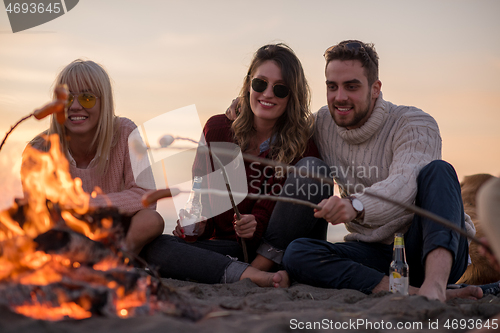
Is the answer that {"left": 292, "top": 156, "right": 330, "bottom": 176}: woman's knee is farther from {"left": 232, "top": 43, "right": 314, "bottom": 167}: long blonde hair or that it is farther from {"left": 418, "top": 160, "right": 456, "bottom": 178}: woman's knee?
{"left": 418, "top": 160, "right": 456, "bottom": 178}: woman's knee

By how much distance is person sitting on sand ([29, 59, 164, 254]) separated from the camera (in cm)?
313

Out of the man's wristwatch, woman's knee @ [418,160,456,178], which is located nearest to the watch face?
the man's wristwatch

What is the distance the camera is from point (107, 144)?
10.8 ft

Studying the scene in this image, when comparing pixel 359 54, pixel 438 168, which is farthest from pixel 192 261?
pixel 359 54

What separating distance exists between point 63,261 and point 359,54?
8.25 ft

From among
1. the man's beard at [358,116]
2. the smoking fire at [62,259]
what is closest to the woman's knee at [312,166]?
the man's beard at [358,116]

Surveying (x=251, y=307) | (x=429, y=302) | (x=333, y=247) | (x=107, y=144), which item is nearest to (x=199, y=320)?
(x=251, y=307)

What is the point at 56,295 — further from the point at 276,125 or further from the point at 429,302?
the point at 276,125

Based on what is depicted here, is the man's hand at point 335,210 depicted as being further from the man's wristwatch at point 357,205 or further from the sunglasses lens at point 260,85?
the sunglasses lens at point 260,85

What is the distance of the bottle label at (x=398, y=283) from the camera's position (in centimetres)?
247

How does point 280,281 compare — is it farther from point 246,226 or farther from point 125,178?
point 125,178

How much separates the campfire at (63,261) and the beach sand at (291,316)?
93 mm

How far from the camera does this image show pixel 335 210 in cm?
220

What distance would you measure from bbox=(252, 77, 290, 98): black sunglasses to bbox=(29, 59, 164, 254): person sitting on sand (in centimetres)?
105
